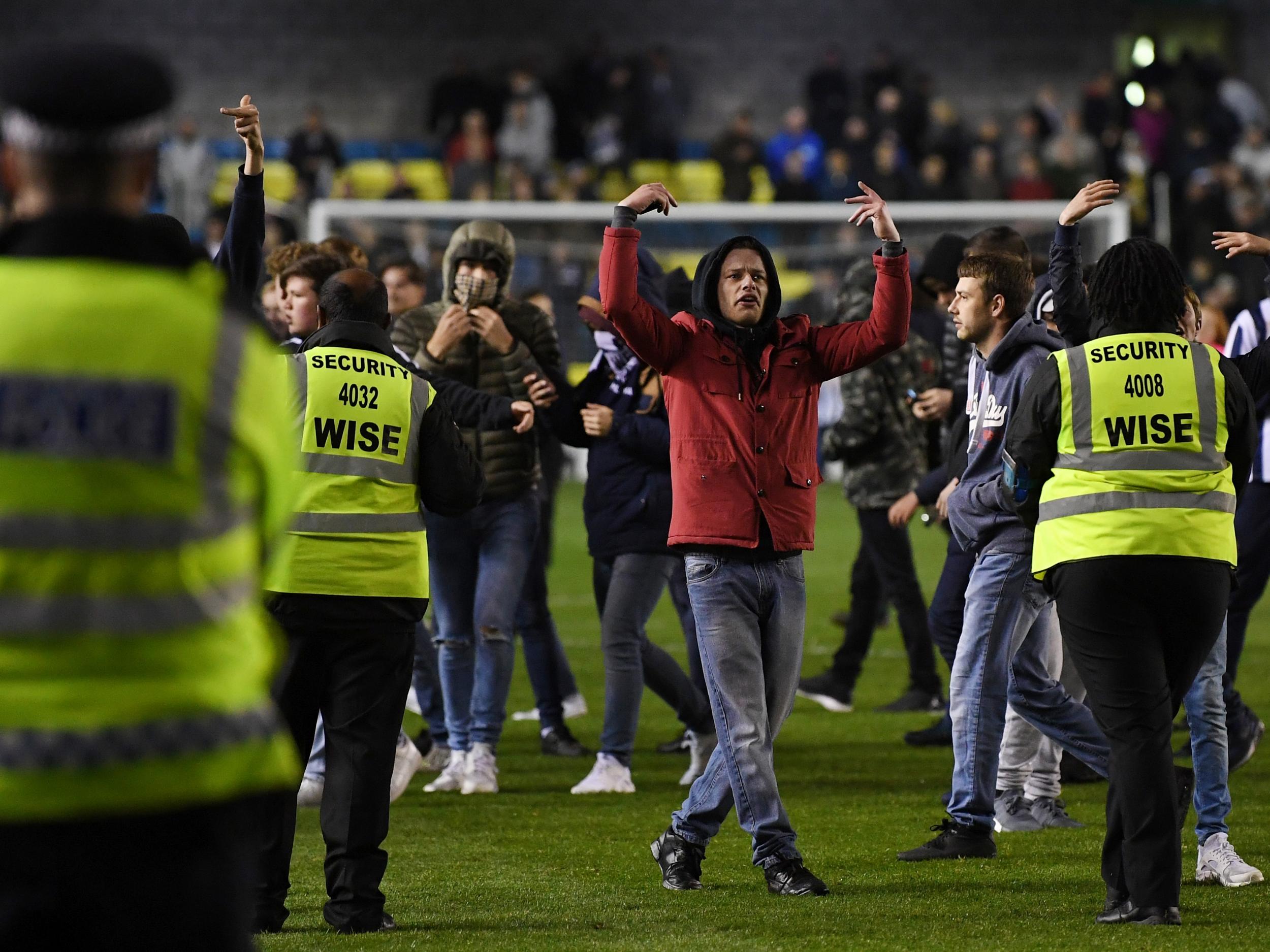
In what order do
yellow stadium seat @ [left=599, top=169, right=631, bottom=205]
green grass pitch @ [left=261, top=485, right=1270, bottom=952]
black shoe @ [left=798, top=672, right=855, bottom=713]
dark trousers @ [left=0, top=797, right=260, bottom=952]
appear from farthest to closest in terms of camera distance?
yellow stadium seat @ [left=599, top=169, right=631, bottom=205]
black shoe @ [left=798, top=672, right=855, bottom=713]
green grass pitch @ [left=261, top=485, right=1270, bottom=952]
dark trousers @ [left=0, top=797, right=260, bottom=952]

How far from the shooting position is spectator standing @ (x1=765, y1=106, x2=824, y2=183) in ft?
80.7

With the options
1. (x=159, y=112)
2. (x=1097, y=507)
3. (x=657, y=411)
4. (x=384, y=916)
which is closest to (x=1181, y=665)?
(x=1097, y=507)

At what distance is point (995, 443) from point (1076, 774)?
6.95ft

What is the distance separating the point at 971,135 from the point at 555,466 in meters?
18.5

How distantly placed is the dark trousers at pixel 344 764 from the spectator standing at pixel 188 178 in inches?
700

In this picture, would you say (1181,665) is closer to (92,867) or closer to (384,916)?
(384,916)

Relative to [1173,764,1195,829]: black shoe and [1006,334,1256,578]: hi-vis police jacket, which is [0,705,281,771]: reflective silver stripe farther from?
[1173,764,1195,829]: black shoe

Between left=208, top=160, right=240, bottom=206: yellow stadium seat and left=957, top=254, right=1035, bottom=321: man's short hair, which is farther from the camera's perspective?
left=208, top=160, right=240, bottom=206: yellow stadium seat

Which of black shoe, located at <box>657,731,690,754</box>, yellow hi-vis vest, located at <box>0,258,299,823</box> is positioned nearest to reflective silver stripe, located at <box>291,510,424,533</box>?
yellow hi-vis vest, located at <box>0,258,299,823</box>

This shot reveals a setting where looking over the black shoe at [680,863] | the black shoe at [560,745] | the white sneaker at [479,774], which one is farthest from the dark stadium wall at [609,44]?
the black shoe at [680,863]

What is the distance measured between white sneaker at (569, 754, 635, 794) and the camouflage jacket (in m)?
2.28

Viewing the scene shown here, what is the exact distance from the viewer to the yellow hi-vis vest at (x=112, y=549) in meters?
2.38

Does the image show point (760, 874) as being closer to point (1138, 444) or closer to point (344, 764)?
point (344, 764)

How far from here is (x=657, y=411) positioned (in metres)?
7.01
